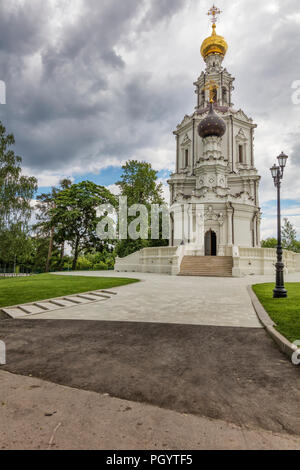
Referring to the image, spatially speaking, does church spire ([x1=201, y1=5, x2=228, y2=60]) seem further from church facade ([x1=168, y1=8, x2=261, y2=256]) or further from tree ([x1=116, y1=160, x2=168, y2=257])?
tree ([x1=116, y1=160, x2=168, y2=257])

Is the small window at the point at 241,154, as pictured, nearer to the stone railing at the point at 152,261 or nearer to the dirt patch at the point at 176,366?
the stone railing at the point at 152,261

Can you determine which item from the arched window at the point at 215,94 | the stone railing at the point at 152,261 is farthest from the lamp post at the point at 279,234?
the arched window at the point at 215,94

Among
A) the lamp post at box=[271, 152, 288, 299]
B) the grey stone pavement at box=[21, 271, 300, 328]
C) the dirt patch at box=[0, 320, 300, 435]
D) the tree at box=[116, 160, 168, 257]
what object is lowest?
the grey stone pavement at box=[21, 271, 300, 328]

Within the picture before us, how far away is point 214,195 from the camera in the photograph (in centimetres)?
3133

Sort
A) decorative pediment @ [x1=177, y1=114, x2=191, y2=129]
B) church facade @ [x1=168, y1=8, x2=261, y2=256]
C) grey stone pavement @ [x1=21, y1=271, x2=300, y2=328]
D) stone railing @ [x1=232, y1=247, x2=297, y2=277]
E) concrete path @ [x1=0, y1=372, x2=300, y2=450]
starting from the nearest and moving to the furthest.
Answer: concrete path @ [x1=0, y1=372, x2=300, y2=450], grey stone pavement @ [x1=21, y1=271, x2=300, y2=328], stone railing @ [x1=232, y1=247, x2=297, y2=277], church facade @ [x1=168, y1=8, x2=261, y2=256], decorative pediment @ [x1=177, y1=114, x2=191, y2=129]

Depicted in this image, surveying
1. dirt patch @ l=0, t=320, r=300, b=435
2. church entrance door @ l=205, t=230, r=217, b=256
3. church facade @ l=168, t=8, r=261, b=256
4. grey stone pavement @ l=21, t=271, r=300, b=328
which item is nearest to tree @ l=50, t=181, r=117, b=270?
church facade @ l=168, t=8, r=261, b=256

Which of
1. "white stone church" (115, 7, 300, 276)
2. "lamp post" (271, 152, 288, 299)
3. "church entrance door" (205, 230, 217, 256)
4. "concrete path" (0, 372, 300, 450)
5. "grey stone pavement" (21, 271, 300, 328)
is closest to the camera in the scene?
"concrete path" (0, 372, 300, 450)

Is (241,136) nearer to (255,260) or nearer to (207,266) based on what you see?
(255,260)

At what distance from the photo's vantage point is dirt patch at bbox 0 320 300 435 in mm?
2754

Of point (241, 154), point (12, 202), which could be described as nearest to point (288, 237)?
point (241, 154)

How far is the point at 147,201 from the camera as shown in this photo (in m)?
36.4

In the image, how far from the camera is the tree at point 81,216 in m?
32.5

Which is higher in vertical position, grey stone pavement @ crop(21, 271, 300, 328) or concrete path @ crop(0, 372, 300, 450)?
concrete path @ crop(0, 372, 300, 450)

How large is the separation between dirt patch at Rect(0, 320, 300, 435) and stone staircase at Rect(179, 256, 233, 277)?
1589 cm
